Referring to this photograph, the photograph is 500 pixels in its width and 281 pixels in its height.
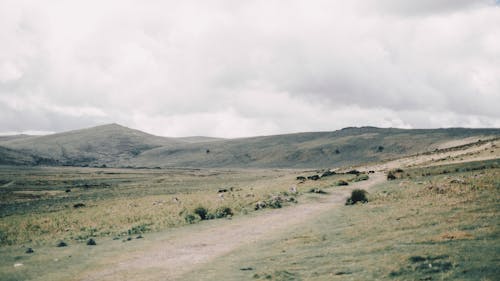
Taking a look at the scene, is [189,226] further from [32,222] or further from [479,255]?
[479,255]

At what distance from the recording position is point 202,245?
23.3 m

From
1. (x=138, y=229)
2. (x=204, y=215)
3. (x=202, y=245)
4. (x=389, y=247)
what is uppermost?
(x=389, y=247)

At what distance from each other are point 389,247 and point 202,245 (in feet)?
35.4

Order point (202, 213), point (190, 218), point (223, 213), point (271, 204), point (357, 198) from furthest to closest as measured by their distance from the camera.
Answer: point (271, 204) → point (223, 213) → point (202, 213) → point (357, 198) → point (190, 218)

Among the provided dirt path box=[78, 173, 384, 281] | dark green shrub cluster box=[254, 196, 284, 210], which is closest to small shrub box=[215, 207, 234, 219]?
dirt path box=[78, 173, 384, 281]

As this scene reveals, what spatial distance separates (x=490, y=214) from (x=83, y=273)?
62.8 ft

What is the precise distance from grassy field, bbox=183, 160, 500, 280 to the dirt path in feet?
4.34

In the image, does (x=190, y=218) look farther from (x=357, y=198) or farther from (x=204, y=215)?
(x=357, y=198)

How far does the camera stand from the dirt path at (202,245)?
57.5 ft

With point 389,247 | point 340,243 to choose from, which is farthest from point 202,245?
point 389,247

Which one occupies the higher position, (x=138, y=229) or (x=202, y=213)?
(x=202, y=213)

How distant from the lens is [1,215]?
50.8 meters

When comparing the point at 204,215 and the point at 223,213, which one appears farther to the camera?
the point at 223,213

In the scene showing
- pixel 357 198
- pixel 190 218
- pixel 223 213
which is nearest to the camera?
pixel 190 218
